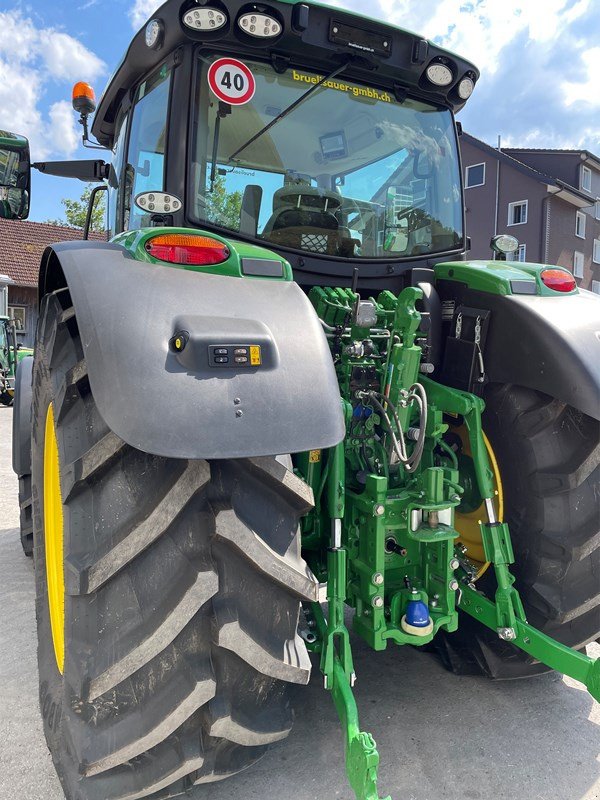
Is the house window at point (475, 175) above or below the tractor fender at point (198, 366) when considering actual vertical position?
above

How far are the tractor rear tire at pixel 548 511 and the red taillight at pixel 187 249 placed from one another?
1.19m

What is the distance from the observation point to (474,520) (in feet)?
8.04

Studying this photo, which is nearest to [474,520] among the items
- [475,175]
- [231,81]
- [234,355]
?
[234,355]

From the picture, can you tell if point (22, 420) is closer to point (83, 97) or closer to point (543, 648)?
point (83, 97)

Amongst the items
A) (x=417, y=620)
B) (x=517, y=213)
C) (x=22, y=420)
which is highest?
(x=517, y=213)

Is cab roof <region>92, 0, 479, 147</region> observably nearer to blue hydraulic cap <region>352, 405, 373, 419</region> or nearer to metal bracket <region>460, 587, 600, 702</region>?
blue hydraulic cap <region>352, 405, 373, 419</region>

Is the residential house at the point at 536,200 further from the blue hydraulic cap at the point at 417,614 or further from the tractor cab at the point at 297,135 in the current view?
the blue hydraulic cap at the point at 417,614

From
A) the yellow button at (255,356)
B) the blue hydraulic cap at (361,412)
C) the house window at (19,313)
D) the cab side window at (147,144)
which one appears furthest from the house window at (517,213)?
the yellow button at (255,356)

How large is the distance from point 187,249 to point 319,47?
110cm

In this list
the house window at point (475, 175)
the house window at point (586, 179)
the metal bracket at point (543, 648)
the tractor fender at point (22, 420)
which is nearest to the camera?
the metal bracket at point (543, 648)

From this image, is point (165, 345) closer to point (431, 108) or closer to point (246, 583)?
point (246, 583)

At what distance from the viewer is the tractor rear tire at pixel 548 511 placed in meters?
2.12

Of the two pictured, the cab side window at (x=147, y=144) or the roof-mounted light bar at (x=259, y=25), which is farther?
the cab side window at (x=147, y=144)

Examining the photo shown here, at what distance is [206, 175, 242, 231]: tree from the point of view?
2.23 m
